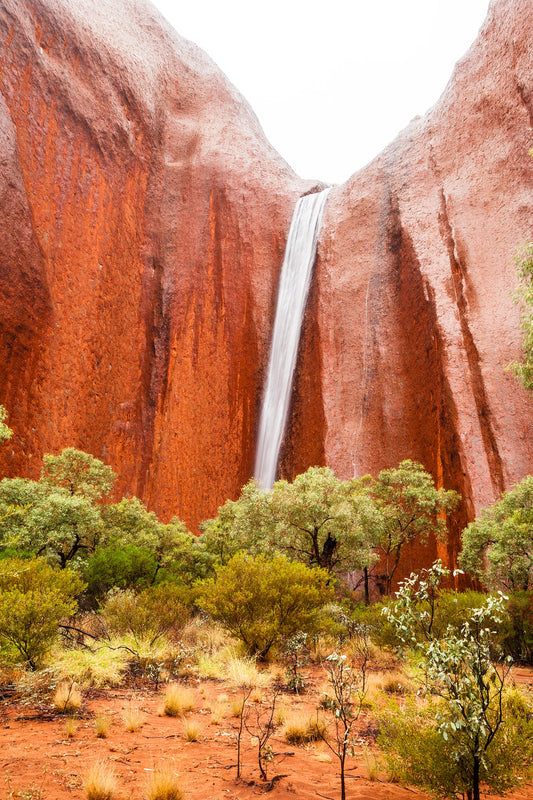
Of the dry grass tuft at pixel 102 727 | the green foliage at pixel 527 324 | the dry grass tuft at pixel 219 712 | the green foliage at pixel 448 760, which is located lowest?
the dry grass tuft at pixel 219 712

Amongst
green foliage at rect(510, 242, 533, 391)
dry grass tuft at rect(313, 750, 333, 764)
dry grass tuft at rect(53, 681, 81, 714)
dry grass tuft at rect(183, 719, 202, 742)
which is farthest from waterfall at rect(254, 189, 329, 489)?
dry grass tuft at rect(313, 750, 333, 764)

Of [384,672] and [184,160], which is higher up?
[184,160]

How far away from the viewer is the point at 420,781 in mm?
3781

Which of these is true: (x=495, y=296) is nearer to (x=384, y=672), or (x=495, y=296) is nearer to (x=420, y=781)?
(x=384, y=672)

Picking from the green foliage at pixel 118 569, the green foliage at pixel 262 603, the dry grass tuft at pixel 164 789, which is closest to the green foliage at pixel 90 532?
the green foliage at pixel 118 569

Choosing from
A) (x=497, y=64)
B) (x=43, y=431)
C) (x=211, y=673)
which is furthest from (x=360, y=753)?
(x=497, y=64)

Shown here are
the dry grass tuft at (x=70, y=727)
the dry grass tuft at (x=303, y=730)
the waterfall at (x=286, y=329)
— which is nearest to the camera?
the dry grass tuft at (x=70, y=727)

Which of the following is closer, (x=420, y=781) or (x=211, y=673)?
(x=420, y=781)

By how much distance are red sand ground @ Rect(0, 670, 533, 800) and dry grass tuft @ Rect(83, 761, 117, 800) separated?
9cm

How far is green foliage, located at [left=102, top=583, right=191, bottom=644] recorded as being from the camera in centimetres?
993

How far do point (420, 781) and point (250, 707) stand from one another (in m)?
3.59

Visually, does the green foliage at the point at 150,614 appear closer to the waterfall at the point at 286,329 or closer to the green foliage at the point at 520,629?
the green foliage at the point at 520,629

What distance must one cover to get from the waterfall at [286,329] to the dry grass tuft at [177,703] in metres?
19.9

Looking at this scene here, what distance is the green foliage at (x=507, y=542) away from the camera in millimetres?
12469
